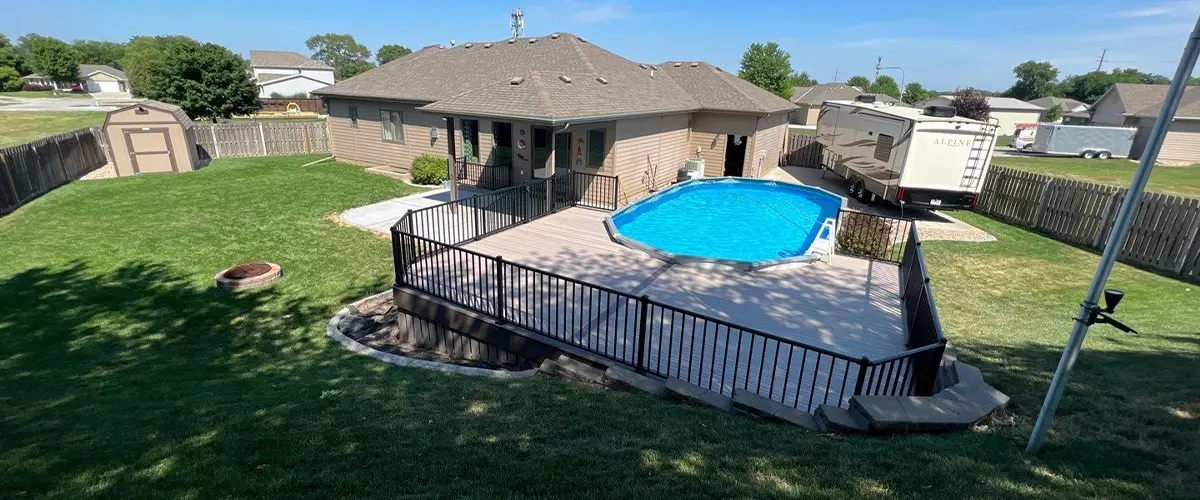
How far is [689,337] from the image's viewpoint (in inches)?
266

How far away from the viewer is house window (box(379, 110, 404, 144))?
20.5 meters

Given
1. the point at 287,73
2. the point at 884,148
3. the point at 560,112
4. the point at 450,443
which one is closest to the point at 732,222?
the point at 884,148

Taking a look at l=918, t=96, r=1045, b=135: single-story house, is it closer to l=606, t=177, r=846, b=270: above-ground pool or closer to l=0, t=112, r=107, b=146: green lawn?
l=606, t=177, r=846, b=270: above-ground pool

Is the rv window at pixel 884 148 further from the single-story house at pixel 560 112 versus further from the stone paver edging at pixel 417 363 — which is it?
the stone paver edging at pixel 417 363

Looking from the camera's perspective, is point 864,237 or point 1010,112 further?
point 1010,112

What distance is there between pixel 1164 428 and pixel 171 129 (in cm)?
2618

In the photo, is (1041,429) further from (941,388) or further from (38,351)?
(38,351)

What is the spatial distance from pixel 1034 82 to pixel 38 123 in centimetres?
14421

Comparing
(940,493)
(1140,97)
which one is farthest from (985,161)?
(1140,97)

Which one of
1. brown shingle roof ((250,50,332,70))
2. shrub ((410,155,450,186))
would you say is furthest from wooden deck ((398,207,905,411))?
brown shingle roof ((250,50,332,70))

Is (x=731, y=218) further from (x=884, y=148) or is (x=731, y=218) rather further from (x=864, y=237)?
(x=864, y=237)

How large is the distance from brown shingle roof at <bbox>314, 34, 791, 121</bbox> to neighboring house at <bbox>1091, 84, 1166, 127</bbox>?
35.3 metres

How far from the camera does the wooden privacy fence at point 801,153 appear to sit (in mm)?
26172

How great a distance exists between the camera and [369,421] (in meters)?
4.80
